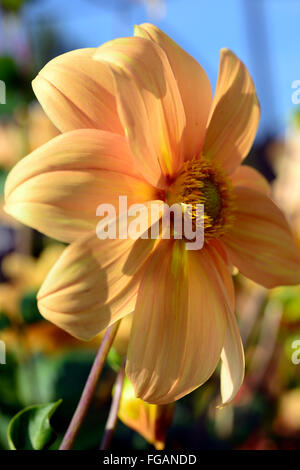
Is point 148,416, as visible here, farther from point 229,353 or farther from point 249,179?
point 249,179

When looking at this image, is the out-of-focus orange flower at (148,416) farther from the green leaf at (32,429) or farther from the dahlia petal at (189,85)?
the dahlia petal at (189,85)

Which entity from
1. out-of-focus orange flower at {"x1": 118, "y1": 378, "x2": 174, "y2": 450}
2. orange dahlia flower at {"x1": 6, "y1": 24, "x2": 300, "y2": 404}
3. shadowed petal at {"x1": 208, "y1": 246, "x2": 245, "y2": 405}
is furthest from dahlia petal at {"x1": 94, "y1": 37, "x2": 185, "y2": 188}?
out-of-focus orange flower at {"x1": 118, "y1": 378, "x2": 174, "y2": 450}

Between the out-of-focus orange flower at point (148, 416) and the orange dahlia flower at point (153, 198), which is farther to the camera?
the out-of-focus orange flower at point (148, 416)

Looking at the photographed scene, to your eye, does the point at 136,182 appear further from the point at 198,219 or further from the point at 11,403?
the point at 11,403

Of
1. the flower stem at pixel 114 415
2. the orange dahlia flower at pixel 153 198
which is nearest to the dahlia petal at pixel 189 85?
the orange dahlia flower at pixel 153 198

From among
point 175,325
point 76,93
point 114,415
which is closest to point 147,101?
point 76,93

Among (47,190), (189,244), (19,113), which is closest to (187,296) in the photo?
(189,244)

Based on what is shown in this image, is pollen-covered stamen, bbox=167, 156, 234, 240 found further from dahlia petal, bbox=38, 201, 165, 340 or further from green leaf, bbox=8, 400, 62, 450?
green leaf, bbox=8, 400, 62, 450
